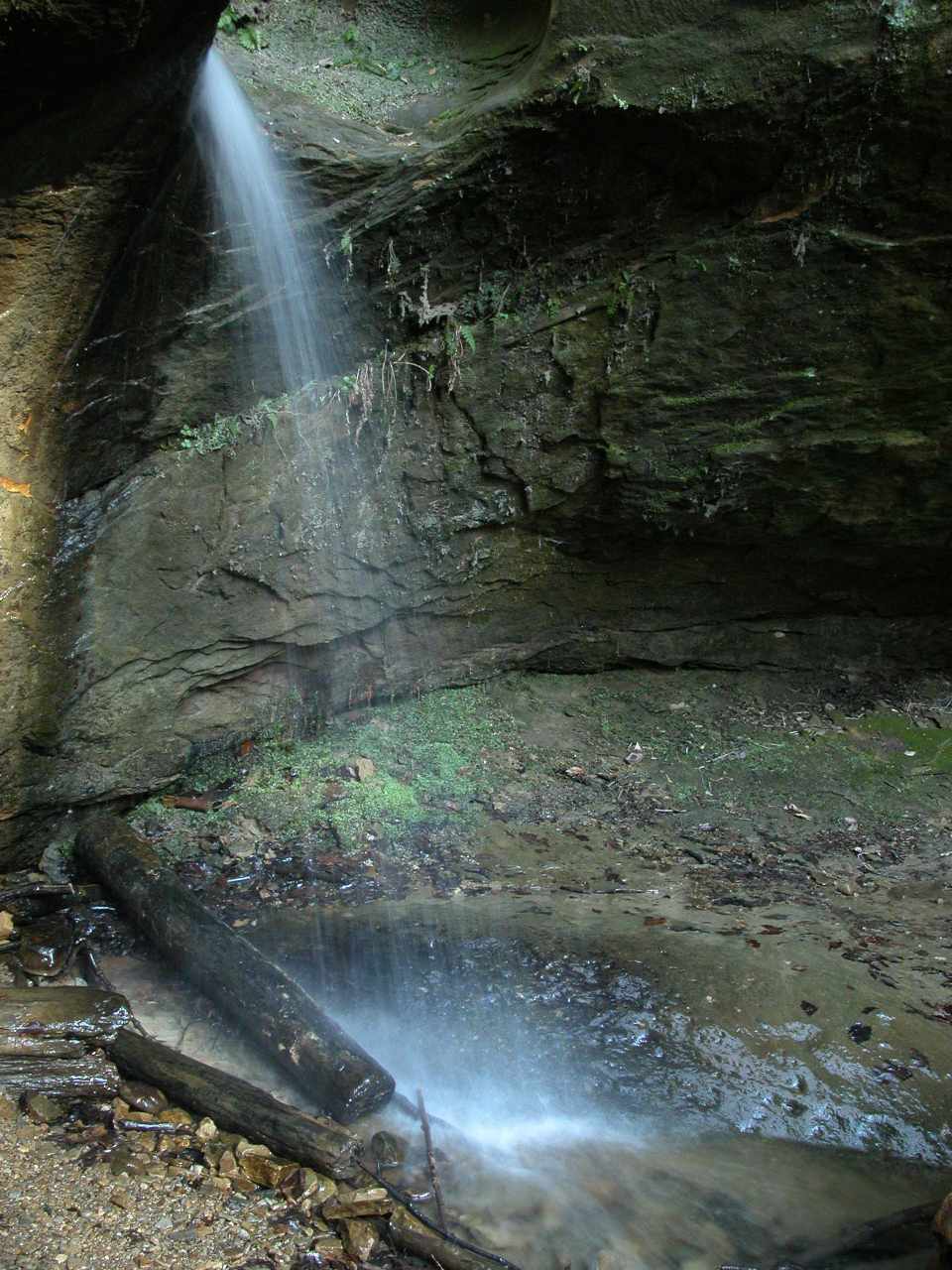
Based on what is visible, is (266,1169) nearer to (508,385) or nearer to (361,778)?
(361,778)

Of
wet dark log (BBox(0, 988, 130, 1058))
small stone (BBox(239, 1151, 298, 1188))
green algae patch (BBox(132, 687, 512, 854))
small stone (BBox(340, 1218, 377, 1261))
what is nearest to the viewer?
small stone (BBox(340, 1218, 377, 1261))

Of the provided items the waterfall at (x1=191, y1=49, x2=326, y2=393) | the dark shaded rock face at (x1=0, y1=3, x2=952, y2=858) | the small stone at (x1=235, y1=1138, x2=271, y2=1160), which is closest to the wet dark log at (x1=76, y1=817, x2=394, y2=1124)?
the small stone at (x1=235, y1=1138, x2=271, y2=1160)

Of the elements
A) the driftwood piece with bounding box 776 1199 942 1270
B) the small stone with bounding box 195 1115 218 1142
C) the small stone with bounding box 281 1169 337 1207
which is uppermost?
the small stone with bounding box 195 1115 218 1142

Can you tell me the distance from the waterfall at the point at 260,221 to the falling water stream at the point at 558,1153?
60mm

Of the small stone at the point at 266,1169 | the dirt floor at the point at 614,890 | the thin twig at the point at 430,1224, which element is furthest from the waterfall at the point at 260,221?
the thin twig at the point at 430,1224

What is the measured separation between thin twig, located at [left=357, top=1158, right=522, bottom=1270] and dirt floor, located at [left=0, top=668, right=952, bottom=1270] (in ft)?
0.82

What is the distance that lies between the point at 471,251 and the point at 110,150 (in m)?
2.14

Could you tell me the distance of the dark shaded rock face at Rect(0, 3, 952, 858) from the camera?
475 centimetres

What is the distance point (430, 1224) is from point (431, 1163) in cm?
22

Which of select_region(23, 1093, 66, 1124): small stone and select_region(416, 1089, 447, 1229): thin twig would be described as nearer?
select_region(416, 1089, 447, 1229): thin twig

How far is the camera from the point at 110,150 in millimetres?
4102

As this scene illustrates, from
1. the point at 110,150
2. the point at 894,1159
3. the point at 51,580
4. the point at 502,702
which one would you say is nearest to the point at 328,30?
the point at 110,150

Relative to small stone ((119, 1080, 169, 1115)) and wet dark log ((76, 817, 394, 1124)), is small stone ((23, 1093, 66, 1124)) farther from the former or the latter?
wet dark log ((76, 817, 394, 1124))

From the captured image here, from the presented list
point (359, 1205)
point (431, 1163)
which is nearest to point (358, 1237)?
point (359, 1205)
